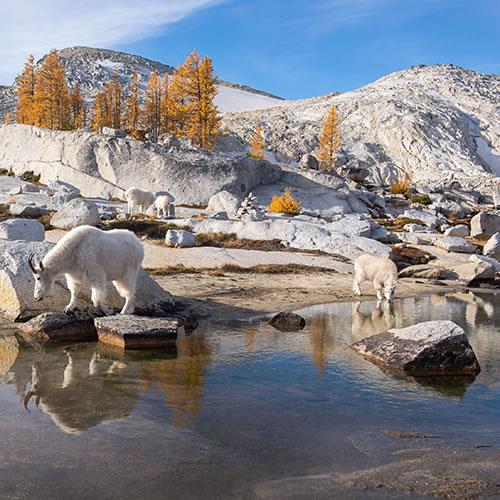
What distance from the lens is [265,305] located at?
589 inches

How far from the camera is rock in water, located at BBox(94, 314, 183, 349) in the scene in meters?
9.55

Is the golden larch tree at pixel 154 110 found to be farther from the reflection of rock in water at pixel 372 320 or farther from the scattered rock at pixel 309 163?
the reflection of rock in water at pixel 372 320

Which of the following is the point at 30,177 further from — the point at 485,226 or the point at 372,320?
the point at 372,320

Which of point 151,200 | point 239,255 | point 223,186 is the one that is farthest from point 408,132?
point 239,255

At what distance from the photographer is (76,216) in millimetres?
26188

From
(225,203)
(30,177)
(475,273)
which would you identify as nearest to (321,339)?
(475,273)

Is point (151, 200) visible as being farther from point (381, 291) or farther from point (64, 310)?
point (64, 310)

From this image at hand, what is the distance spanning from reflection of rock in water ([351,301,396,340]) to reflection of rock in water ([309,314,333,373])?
593 mm

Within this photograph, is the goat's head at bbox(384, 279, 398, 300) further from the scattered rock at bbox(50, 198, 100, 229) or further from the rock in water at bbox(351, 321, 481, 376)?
the scattered rock at bbox(50, 198, 100, 229)

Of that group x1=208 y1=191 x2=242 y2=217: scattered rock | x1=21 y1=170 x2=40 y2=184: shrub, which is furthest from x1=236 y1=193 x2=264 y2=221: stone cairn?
x1=21 y1=170 x2=40 y2=184: shrub

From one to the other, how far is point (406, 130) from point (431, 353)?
375ft

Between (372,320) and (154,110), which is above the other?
(154,110)

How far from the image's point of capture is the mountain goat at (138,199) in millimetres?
33562

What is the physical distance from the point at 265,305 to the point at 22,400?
8791 mm
